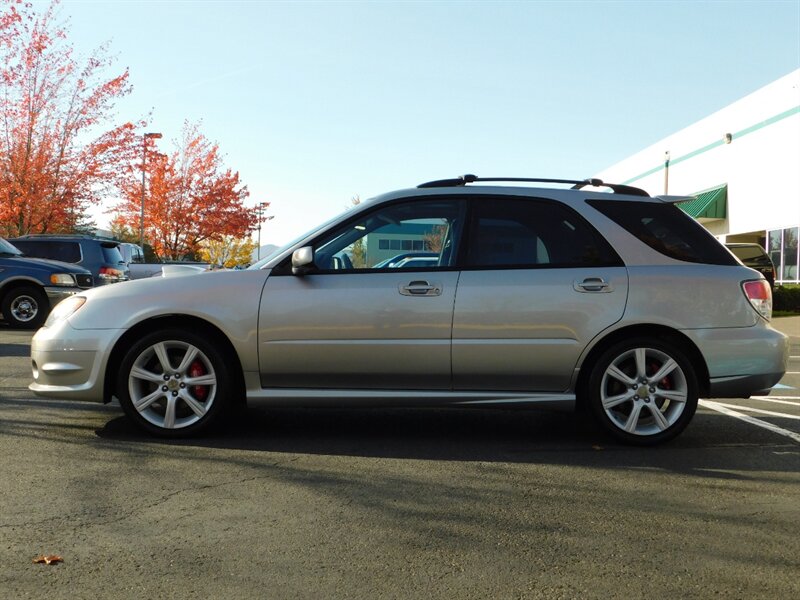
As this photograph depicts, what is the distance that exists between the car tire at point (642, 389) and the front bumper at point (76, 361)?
324 cm

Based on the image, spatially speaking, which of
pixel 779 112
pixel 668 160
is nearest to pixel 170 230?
pixel 668 160

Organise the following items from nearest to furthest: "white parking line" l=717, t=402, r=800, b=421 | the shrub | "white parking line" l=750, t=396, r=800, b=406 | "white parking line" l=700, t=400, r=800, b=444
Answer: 1. "white parking line" l=700, t=400, r=800, b=444
2. "white parking line" l=717, t=402, r=800, b=421
3. "white parking line" l=750, t=396, r=800, b=406
4. the shrub

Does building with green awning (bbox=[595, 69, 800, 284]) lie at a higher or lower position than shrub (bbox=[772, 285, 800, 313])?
higher

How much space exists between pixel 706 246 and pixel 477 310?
1.66 meters

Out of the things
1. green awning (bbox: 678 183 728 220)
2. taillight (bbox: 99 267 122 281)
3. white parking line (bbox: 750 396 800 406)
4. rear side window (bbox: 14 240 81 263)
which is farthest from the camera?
green awning (bbox: 678 183 728 220)

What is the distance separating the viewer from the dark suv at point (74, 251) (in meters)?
19.2

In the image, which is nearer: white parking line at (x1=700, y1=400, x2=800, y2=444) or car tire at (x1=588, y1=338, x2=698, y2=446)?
car tire at (x1=588, y1=338, x2=698, y2=446)

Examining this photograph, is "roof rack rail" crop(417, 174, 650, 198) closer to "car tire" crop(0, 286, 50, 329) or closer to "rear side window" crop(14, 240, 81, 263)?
"car tire" crop(0, 286, 50, 329)

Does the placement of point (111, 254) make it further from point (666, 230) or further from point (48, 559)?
point (48, 559)

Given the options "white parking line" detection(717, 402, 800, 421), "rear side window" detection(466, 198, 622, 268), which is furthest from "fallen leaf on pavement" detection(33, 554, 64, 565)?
"white parking line" detection(717, 402, 800, 421)

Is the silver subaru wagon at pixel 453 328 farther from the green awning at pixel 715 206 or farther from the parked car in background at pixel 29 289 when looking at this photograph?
the green awning at pixel 715 206

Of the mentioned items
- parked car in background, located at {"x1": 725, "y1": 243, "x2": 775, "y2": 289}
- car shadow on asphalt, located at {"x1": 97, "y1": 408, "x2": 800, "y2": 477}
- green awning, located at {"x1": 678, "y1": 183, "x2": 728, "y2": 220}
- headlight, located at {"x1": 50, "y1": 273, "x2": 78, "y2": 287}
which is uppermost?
green awning, located at {"x1": 678, "y1": 183, "x2": 728, "y2": 220}

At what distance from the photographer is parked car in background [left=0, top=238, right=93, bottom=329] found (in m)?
16.0

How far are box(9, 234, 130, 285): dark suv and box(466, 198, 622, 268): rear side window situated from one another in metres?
14.5
